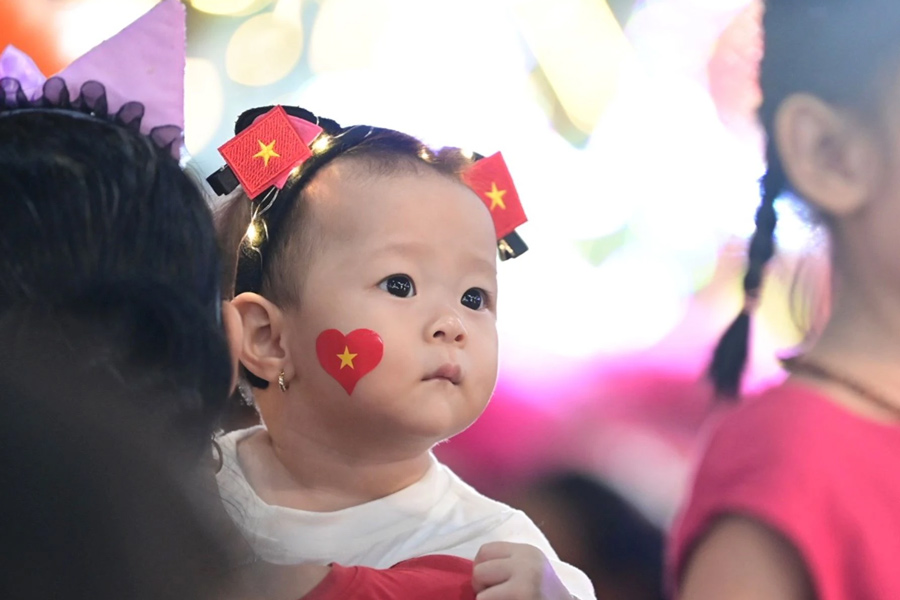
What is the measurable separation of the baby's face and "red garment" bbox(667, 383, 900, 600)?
0.22 meters

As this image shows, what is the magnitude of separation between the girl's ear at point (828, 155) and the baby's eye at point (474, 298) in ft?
0.96

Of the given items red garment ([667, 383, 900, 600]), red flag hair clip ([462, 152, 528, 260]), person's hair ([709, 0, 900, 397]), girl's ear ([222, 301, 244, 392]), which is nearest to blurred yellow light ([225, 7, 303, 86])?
red flag hair clip ([462, 152, 528, 260])

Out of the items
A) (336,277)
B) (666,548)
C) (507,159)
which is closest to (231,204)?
(336,277)

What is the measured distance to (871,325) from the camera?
814 mm

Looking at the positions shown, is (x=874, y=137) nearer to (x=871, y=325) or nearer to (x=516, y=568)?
(x=871, y=325)

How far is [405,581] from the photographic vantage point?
73cm

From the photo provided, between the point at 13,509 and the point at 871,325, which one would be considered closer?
the point at 13,509

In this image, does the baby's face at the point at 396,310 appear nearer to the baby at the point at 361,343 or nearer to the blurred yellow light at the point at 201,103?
the baby at the point at 361,343

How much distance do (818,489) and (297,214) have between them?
0.50 metres

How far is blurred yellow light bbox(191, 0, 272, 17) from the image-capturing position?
105cm

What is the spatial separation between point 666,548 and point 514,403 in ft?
0.66

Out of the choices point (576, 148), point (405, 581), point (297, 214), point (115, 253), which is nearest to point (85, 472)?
point (115, 253)

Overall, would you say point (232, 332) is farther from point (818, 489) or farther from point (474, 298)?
point (818, 489)

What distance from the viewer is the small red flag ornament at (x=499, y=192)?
3.12 ft
